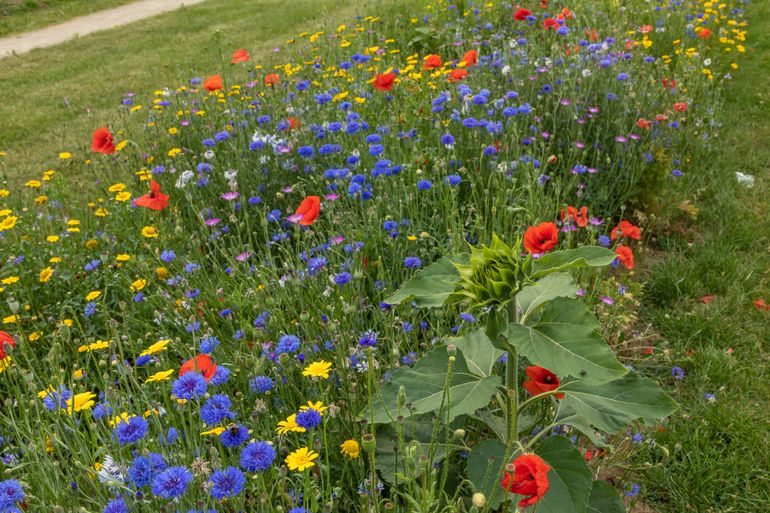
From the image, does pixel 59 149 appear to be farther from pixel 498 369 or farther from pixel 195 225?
pixel 498 369

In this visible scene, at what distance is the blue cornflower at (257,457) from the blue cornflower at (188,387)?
0.64 ft

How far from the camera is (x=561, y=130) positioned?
12.2 ft

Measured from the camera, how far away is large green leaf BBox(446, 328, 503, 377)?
1683 mm

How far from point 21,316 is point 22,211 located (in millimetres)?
1288

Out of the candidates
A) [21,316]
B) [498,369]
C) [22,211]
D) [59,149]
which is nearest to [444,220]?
[498,369]

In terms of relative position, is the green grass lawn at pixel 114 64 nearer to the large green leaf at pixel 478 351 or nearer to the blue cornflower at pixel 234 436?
the large green leaf at pixel 478 351

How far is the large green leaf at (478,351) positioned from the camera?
5.52ft

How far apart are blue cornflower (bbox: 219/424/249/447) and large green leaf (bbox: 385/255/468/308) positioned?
469 millimetres

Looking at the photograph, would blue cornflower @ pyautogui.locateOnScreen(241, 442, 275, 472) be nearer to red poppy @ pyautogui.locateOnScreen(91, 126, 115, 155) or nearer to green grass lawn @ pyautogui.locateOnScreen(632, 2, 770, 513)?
green grass lawn @ pyautogui.locateOnScreen(632, 2, 770, 513)

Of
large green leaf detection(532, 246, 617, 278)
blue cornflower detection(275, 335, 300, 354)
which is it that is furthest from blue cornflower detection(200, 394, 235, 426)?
large green leaf detection(532, 246, 617, 278)

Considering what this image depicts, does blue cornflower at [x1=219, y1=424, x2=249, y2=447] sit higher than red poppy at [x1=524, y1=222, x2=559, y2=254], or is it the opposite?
red poppy at [x1=524, y1=222, x2=559, y2=254]

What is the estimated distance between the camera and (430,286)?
1.65 meters

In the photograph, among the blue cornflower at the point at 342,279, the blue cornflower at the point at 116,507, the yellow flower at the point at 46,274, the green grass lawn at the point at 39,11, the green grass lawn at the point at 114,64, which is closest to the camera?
the blue cornflower at the point at 116,507

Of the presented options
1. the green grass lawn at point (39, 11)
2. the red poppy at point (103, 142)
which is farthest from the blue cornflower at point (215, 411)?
the green grass lawn at point (39, 11)
